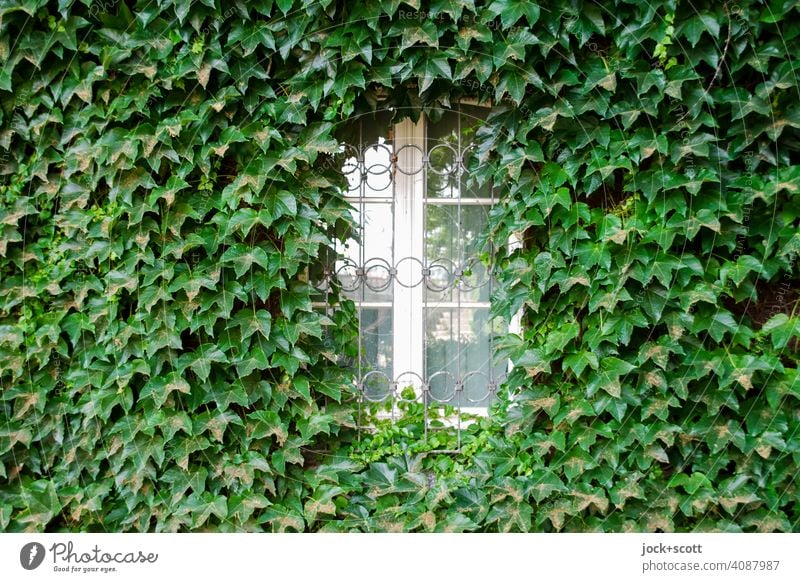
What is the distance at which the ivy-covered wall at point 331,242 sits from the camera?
2.10 metres

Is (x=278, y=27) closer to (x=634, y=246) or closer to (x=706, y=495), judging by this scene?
(x=634, y=246)

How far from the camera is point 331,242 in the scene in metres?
2.27

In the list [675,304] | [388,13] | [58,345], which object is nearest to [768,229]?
[675,304]

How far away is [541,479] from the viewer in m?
2.18

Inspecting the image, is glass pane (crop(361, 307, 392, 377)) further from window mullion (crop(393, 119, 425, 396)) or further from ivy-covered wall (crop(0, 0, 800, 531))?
ivy-covered wall (crop(0, 0, 800, 531))

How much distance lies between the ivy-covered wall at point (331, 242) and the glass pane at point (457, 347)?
0.67 ft

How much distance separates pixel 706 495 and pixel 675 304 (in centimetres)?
76

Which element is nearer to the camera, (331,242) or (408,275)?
(331,242)
